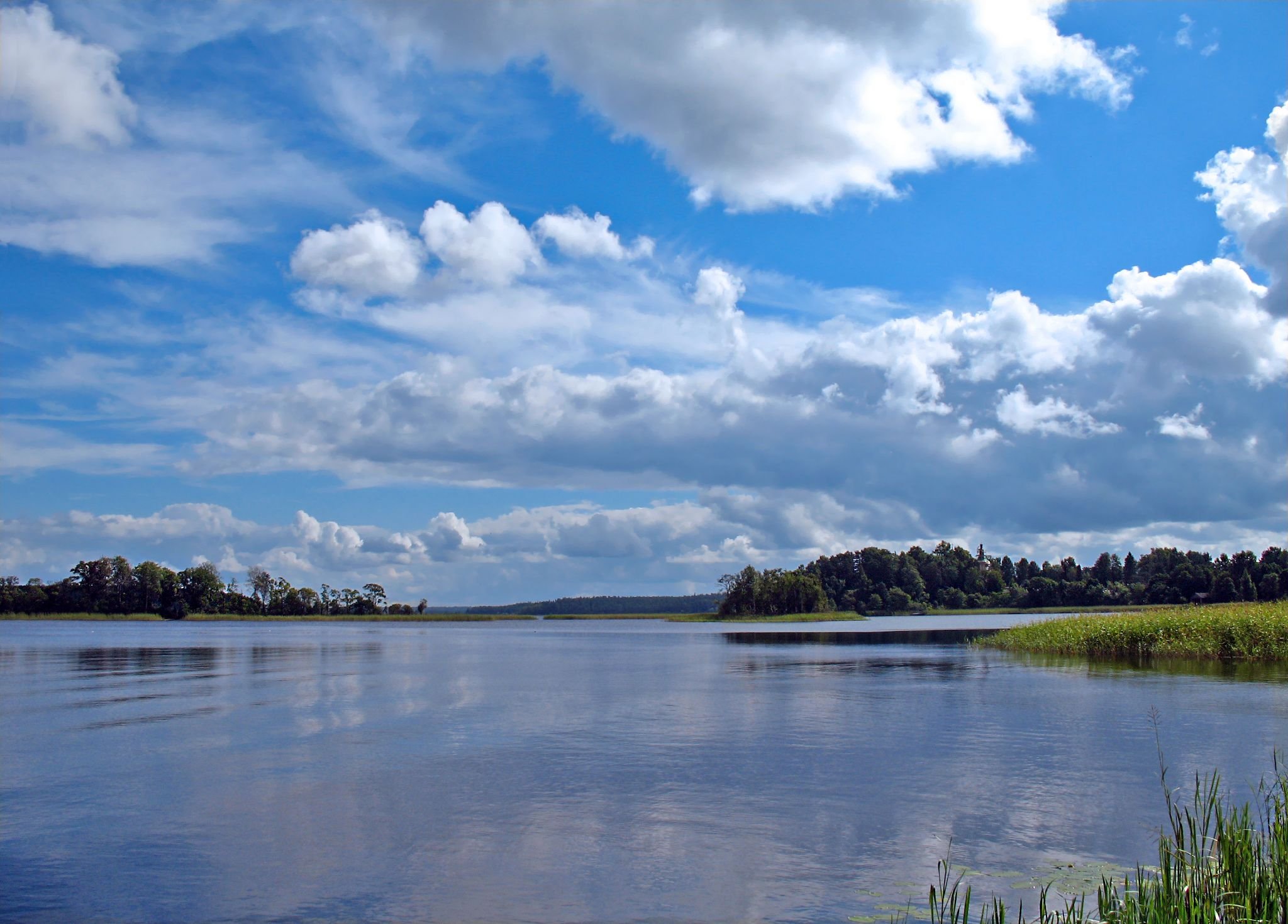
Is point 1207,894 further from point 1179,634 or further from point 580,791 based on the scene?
point 1179,634

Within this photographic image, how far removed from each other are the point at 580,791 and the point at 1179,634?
46630 mm

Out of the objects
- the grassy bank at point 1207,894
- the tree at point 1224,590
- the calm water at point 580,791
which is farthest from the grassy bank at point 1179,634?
the tree at point 1224,590

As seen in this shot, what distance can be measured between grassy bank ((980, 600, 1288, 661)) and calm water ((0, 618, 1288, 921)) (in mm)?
8016

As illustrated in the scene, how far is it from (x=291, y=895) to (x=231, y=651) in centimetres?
7323

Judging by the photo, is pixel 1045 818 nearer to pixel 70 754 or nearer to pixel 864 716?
pixel 864 716

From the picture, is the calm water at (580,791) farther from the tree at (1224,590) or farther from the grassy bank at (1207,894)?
the tree at (1224,590)

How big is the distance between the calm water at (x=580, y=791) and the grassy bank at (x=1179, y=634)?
802 cm

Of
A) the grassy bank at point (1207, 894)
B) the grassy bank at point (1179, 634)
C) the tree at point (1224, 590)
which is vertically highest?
the grassy bank at point (1207, 894)

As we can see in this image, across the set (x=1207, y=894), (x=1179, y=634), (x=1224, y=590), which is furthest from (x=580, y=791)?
(x=1224, y=590)

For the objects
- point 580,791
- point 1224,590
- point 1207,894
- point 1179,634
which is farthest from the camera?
point 1224,590

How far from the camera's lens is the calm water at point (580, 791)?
1498 centimetres

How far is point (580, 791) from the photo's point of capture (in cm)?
2175

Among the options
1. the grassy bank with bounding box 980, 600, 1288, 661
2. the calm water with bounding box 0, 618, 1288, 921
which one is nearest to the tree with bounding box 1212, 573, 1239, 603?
the grassy bank with bounding box 980, 600, 1288, 661

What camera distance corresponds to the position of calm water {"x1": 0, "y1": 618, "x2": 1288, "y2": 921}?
1498 cm
